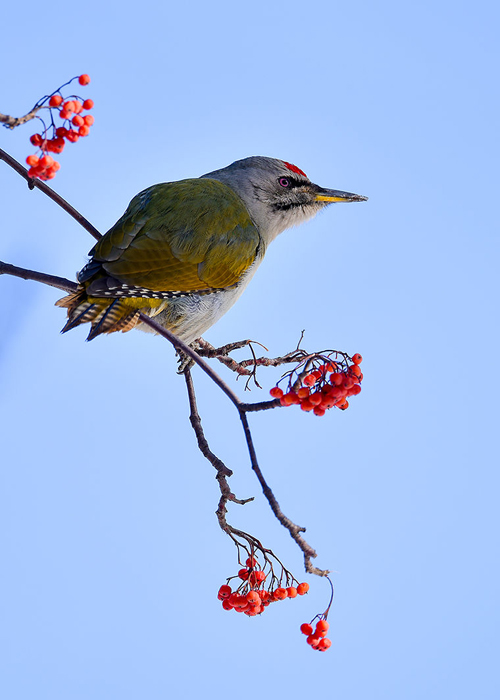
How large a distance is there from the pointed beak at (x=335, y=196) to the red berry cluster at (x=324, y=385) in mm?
2220

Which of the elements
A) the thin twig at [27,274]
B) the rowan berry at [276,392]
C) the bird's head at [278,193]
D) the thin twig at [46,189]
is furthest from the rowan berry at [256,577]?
the bird's head at [278,193]

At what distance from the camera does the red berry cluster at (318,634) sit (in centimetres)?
267

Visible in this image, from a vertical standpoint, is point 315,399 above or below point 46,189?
below

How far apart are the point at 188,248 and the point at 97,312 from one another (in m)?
0.73

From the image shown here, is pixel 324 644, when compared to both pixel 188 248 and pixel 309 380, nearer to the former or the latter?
pixel 309 380

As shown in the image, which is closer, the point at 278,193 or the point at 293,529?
the point at 293,529

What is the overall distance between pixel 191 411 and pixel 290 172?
6.48 feet

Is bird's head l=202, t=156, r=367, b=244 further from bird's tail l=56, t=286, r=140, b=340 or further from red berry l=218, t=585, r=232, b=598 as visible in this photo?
red berry l=218, t=585, r=232, b=598

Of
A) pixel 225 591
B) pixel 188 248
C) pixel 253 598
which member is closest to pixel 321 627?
pixel 253 598

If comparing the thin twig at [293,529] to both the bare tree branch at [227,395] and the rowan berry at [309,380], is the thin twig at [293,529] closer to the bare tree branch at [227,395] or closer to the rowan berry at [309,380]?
the bare tree branch at [227,395]

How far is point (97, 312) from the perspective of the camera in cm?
302

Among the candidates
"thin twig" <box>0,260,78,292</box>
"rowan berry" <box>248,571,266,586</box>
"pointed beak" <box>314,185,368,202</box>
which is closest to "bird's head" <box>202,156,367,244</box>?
"pointed beak" <box>314,185,368,202</box>

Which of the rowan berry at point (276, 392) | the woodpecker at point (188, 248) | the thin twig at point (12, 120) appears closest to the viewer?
the thin twig at point (12, 120)

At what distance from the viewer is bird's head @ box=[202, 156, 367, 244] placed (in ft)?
14.3
